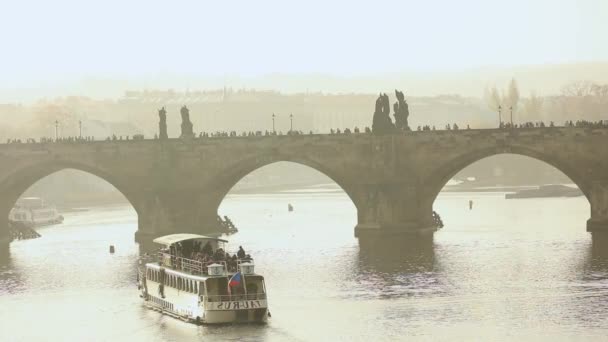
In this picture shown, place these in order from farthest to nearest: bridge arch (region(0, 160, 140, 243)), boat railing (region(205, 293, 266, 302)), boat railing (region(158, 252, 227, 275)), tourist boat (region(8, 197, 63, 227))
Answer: tourist boat (region(8, 197, 63, 227))
bridge arch (region(0, 160, 140, 243))
boat railing (region(158, 252, 227, 275))
boat railing (region(205, 293, 266, 302))

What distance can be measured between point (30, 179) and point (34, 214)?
21867 mm

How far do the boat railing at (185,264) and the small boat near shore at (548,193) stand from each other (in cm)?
9748

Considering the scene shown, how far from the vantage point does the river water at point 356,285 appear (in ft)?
265

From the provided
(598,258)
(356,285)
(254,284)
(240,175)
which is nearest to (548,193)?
(240,175)

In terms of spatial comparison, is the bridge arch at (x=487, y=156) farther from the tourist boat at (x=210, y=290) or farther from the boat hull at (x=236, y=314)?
the boat hull at (x=236, y=314)

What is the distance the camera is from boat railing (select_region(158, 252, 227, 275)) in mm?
82500

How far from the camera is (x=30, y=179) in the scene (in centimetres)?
13538

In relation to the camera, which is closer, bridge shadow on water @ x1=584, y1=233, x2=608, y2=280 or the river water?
the river water

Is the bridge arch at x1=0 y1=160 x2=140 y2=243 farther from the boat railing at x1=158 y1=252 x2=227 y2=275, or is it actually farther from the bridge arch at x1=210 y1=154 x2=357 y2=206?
the boat railing at x1=158 y1=252 x2=227 y2=275

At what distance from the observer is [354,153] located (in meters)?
126

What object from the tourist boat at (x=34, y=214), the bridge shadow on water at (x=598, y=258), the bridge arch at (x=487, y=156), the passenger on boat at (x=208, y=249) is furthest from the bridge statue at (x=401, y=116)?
the tourist boat at (x=34, y=214)

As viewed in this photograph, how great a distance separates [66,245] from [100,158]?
816cm

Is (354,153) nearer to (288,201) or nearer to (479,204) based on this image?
(479,204)

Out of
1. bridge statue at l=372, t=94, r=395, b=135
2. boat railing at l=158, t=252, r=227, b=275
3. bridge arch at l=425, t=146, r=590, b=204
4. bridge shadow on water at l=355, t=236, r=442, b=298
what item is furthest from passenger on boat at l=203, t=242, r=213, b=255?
bridge arch at l=425, t=146, r=590, b=204
